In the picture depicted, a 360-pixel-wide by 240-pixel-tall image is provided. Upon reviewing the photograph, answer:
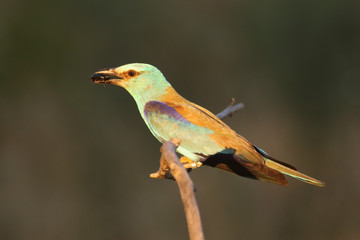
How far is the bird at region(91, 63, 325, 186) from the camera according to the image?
103 inches

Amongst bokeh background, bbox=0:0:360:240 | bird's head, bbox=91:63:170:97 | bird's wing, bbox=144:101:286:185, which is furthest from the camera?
bokeh background, bbox=0:0:360:240

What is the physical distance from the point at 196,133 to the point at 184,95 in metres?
3.07

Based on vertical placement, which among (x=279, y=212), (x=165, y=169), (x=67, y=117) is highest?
(x=67, y=117)

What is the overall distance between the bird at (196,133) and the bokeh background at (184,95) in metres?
2.84

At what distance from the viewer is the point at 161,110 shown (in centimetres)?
275

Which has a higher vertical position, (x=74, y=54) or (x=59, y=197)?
(x=74, y=54)

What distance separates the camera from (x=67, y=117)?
5863mm

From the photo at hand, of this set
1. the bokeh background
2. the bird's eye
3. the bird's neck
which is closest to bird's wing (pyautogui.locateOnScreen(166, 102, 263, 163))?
the bird's neck

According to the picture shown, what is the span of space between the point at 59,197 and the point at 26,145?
23.8 inches

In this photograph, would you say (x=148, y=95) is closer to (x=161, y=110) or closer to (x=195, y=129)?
(x=161, y=110)

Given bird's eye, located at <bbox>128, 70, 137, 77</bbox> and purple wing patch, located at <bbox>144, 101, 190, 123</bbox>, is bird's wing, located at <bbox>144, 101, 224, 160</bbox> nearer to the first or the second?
purple wing patch, located at <bbox>144, 101, 190, 123</bbox>

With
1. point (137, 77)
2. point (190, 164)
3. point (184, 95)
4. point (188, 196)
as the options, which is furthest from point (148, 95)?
point (184, 95)

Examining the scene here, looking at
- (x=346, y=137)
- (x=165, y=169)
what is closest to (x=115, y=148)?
(x=346, y=137)

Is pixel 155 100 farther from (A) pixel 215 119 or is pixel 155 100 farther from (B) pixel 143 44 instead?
(B) pixel 143 44
